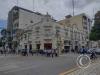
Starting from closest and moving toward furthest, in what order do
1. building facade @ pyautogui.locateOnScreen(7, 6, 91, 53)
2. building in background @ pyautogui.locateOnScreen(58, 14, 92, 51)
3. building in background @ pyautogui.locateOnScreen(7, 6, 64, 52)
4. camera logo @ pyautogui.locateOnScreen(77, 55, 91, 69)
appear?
camera logo @ pyautogui.locateOnScreen(77, 55, 91, 69) → building in background @ pyautogui.locateOnScreen(7, 6, 64, 52) → building facade @ pyautogui.locateOnScreen(7, 6, 91, 53) → building in background @ pyautogui.locateOnScreen(58, 14, 92, 51)

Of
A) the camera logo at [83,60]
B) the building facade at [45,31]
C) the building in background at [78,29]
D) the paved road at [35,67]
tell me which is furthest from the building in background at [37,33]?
the camera logo at [83,60]

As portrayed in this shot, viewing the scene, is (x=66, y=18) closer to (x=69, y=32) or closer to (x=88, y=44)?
(x=88, y=44)

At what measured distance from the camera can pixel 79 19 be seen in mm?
92812

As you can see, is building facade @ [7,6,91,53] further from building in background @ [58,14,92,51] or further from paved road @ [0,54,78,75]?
paved road @ [0,54,78,75]

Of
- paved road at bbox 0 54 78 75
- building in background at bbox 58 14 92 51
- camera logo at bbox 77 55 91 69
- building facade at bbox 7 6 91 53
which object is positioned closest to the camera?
camera logo at bbox 77 55 91 69

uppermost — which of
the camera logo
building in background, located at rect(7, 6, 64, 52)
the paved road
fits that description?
building in background, located at rect(7, 6, 64, 52)

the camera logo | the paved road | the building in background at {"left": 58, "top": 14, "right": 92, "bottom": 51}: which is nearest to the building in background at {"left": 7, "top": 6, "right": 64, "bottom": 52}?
the building in background at {"left": 58, "top": 14, "right": 92, "bottom": 51}

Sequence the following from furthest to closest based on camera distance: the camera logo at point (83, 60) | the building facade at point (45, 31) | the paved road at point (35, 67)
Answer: the building facade at point (45, 31) → the paved road at point (35, 67) → the camera logo at point (83, 60)

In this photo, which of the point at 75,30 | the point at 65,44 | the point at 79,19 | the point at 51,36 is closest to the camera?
the point at 51,36

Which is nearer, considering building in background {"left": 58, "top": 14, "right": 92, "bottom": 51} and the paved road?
the paved road

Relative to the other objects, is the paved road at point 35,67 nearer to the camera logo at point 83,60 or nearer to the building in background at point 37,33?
the camera logo at point 83,60

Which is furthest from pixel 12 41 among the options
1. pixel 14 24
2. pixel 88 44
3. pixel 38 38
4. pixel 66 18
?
pixel 88 44

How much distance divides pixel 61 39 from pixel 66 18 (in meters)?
29.5

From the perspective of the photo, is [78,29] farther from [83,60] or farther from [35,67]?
[83,60]
